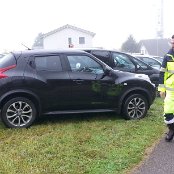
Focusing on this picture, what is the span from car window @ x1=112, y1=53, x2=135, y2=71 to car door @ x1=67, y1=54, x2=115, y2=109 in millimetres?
2634

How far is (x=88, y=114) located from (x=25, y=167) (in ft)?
13.3

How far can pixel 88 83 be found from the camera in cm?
841

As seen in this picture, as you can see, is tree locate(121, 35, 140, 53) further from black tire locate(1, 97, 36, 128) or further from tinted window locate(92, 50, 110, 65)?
black tire locate(1, 97, 36, 128)

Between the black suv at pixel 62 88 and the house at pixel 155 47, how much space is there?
68114 mm

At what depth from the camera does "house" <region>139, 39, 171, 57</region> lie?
76.7m

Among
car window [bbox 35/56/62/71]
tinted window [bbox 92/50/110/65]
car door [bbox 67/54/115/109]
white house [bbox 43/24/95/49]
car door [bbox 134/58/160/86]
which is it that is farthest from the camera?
white house [bbox 43/24/95/49]

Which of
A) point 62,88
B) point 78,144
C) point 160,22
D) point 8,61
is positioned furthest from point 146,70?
point 160,22

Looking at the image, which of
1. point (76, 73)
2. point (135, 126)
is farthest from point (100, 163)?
point (76, 73)

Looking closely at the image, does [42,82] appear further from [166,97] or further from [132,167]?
[132,167]

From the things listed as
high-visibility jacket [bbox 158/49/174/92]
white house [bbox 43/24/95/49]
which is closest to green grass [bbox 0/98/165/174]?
high-visibility jacket [bbox 158/49/174/92]

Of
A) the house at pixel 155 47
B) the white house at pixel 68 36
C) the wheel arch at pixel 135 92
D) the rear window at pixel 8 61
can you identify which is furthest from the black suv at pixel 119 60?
the house at pixel 155 47

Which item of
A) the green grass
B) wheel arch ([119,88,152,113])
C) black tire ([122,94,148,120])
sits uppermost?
wheel arch ([119,88,152,113])

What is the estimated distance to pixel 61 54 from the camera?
8.47 m

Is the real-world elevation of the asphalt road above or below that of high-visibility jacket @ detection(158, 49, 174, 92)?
below
